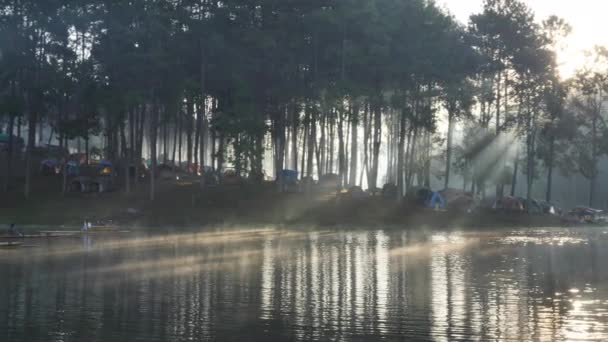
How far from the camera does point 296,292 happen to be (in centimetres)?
2945

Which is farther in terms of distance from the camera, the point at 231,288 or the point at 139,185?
the point at 139,185

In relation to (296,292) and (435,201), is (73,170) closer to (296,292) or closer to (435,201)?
(435,201)

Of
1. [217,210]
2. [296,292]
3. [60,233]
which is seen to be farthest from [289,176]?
[296,292]

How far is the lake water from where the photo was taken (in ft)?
72.9

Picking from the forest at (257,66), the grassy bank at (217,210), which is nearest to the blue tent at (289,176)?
the grassy bank at (217,210)

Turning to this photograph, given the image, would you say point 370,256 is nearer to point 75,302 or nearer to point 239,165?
point 75,302

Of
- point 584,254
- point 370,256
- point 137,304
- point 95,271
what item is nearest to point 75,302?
point 137,304

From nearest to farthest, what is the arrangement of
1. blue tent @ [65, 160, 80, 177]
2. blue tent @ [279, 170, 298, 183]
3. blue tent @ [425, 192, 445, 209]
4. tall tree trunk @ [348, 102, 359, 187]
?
tall tree trunk @ [348, 102, 359, 187]
blue tent @ [65, 160, 80, 177]
blue tent @ [425, 192, 445, 209]
blue tent @ [279, 170, 298, 183]

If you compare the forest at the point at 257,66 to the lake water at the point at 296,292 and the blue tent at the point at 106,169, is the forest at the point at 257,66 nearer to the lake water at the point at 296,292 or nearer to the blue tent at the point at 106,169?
the blue tent at the point at 106,169

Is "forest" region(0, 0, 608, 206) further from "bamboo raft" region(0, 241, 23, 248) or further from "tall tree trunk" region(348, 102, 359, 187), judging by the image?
"bamboo raft" region(0, 241, 23, 248)

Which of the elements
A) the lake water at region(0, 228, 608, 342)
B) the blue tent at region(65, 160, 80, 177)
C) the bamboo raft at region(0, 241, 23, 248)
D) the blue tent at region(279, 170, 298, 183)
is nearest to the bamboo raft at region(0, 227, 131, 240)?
the lake water at region(0, 228, 608, 342)

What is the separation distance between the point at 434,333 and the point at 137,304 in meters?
9.50

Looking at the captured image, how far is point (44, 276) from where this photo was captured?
32.9 metres

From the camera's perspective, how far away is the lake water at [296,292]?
72.9 feet
